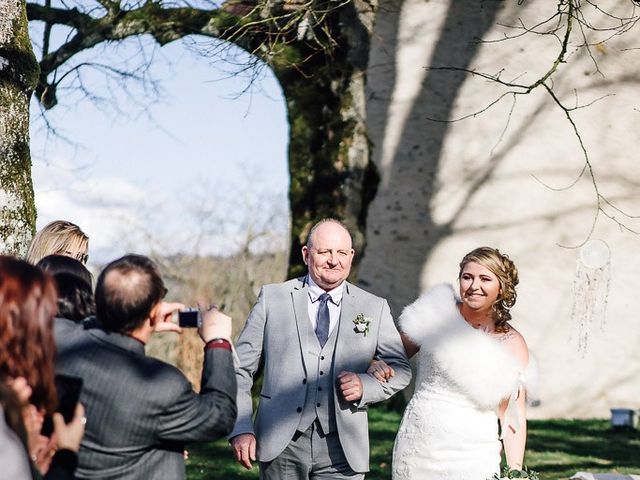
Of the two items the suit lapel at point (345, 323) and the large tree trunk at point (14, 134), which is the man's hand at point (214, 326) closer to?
the suit lapel at point (345, 323)

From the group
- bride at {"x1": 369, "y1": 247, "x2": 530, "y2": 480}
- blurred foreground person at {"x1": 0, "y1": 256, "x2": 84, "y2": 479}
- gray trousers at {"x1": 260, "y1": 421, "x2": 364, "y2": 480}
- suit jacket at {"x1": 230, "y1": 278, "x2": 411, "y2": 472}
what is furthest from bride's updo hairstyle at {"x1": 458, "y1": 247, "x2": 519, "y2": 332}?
blurred foreground person at {"x1": 0, "y1": 256, "x2": 84, "y2": 479}

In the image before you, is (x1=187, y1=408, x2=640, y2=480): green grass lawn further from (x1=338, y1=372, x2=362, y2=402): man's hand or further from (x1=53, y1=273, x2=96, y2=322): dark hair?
(x1=53, y1=273, x2=96, y2=322): dark hair

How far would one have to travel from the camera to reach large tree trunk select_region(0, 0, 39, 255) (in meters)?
7.18

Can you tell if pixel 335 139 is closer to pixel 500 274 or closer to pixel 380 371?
pixel 500 274

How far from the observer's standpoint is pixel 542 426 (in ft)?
42.4

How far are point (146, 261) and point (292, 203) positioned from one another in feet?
27.8

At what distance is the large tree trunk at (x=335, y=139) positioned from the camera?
39.1 feet

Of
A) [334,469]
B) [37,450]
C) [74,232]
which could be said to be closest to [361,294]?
[334,469]

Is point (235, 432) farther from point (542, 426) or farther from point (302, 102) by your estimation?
point (542, 426)

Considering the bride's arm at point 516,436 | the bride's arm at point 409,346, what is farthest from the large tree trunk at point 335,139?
the bride's arm at point 516,436

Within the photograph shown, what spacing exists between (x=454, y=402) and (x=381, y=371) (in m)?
0.60

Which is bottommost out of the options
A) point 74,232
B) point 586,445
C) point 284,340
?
point 586,445

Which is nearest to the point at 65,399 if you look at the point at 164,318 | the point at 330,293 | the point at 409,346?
the point at 164,318

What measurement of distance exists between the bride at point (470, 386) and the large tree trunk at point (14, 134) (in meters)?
3.01
